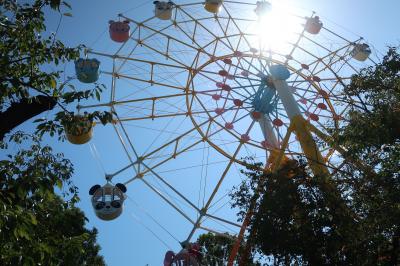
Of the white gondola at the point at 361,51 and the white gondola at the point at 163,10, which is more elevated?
the white gondola at the point at 163,10

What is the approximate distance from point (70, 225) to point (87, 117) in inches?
104

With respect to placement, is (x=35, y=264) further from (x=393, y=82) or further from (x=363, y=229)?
(x=393, y=82)

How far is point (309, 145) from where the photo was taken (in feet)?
45.6

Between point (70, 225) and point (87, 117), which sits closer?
point (87, 117)

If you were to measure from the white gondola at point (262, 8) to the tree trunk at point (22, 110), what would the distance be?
1814cm

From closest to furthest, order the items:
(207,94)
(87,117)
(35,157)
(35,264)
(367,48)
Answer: (35,264) → (87,117) → (35,157) → (207,94) → (367,48)

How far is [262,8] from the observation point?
21625 millimetres

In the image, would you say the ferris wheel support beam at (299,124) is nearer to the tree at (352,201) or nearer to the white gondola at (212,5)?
the tree at (352,201)

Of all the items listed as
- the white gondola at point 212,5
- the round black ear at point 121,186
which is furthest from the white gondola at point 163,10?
the round black ear at point 121,186

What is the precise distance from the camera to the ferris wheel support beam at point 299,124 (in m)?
12.1

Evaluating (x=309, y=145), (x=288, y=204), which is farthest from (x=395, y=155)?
(x=309, y=145)

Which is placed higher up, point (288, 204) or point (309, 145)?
point (309, 145)

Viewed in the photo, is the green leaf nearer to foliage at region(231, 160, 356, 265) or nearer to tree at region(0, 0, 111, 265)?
tree at region(0, 0, 111, 265)

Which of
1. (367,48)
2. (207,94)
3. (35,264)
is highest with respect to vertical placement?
(367,48)
